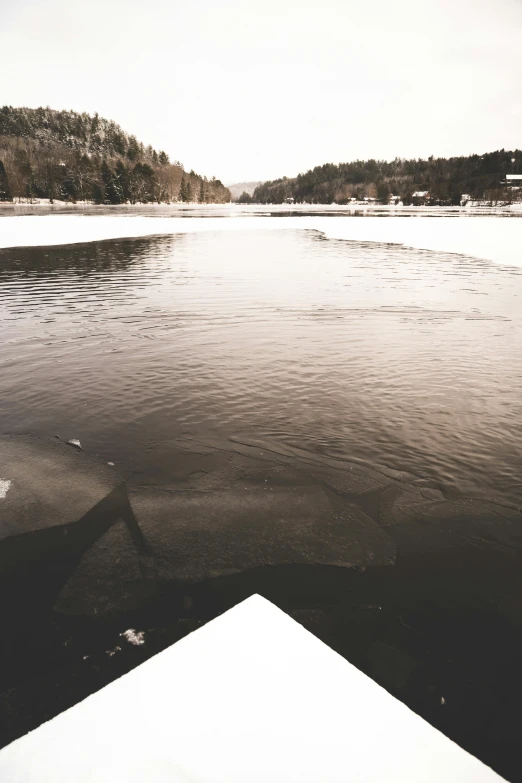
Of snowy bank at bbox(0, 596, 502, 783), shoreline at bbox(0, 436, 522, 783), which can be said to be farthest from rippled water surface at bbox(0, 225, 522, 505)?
snowy bank at bbox(0, 596, 502, 783)

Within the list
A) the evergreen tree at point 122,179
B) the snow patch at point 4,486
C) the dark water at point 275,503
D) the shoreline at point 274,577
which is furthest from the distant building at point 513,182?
the snow patch at point 4,486

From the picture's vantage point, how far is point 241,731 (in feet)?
7.38

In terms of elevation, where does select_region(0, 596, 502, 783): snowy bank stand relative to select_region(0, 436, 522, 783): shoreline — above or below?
above

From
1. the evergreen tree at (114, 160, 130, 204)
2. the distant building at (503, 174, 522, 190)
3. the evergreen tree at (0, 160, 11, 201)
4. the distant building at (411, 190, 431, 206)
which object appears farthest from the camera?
the distant building at (503, 174, 522, 190)

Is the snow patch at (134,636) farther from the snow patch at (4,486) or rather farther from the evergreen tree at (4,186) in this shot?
the evergreen tree at (4,186)

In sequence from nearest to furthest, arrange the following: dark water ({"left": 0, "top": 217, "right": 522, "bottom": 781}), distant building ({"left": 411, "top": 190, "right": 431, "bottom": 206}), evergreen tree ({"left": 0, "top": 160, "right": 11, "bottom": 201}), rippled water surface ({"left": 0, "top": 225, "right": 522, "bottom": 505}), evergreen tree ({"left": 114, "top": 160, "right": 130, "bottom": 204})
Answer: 1. dark water ({"left": 0, "top": 217, "right": 522, "bottom": 781})
2. rippled water surface ({"left": 0, "top": 225, "right": 522, "bottom": 505})
3. evergreen tree ({"left": 0, "top": 160, "right": 11, "bottom": 201})
4. evergreen tree ({"left": 114, "top": 160, "right": 130, "bottom": 204})
5. distant building ({"left": 411, "top": 190, "right": 431, "bottom": 206})

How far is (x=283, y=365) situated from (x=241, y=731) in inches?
270

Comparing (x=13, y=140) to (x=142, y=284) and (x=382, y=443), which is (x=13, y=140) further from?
(x=382, y=443)

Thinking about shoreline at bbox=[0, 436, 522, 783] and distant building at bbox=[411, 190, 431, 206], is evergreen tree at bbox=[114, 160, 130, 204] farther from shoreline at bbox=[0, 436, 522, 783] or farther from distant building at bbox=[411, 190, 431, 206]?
shoreline at bbox=[0, 436, 522, 783]

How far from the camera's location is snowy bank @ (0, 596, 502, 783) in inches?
81.4

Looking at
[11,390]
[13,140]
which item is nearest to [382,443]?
[11,390]

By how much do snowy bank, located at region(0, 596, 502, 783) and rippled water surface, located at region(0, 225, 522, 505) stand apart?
2.93 m

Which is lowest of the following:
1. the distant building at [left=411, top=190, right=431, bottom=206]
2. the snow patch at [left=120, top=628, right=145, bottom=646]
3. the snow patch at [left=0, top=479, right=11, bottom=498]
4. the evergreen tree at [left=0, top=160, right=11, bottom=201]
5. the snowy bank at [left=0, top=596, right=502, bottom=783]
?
the snow patch at [left=120, top=628, right=145, bottom=646]

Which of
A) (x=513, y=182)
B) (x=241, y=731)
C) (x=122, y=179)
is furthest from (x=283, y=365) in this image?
(x=513, y=182)
